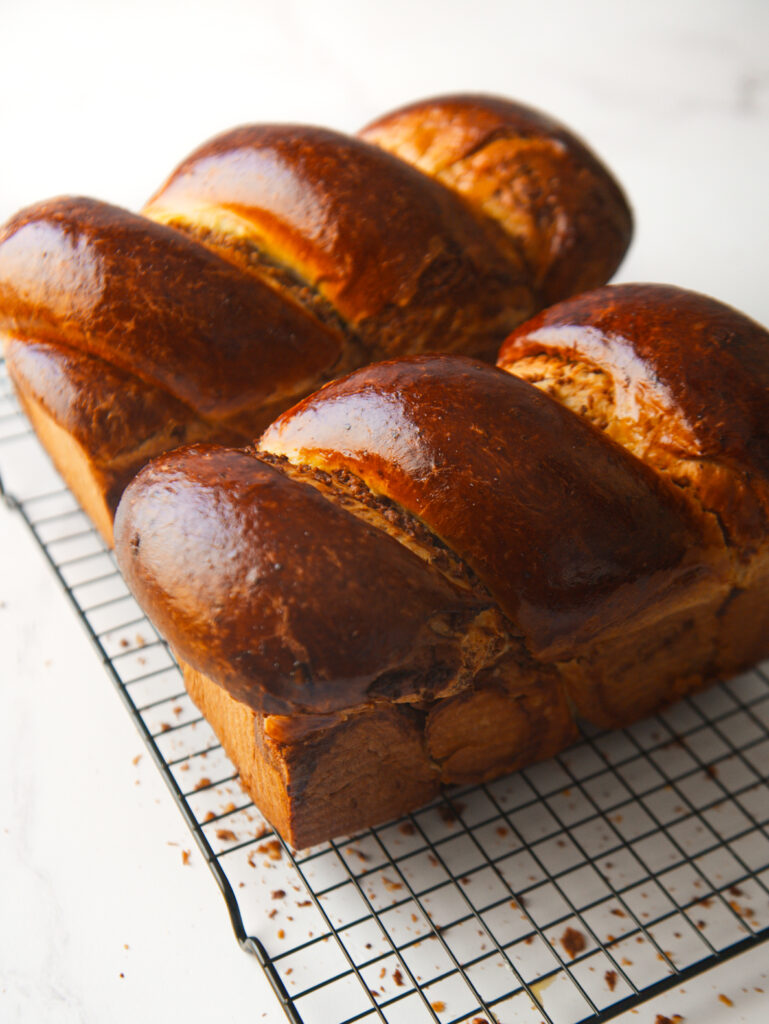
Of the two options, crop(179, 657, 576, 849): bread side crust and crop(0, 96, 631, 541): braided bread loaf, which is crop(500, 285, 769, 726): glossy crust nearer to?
crop(179, 657, 576, 849): bread side crust

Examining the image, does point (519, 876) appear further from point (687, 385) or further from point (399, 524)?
point (687, 385)

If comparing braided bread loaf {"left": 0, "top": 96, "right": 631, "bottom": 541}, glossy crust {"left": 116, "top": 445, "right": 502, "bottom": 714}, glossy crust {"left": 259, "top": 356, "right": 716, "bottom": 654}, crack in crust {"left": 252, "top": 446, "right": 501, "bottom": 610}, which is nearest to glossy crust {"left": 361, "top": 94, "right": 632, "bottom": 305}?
braided bread loaf {"left": 0, "top": 96, "right": 631, "bottom": 541}

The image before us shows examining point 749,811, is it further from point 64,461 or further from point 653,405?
point 64,461

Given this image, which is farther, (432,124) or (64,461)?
(432,124)

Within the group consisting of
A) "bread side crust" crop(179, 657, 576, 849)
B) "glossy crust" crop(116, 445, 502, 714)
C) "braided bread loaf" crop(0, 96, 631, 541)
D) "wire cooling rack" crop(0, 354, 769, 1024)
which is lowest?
"wire cooling rack" crop(0, 354, 769, 1024)

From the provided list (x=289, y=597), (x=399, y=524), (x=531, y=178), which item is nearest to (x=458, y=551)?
(x=399, y=524)

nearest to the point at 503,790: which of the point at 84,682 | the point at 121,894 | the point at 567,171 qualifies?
the point at 121,894

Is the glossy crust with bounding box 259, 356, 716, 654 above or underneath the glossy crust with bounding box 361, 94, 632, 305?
underneath
